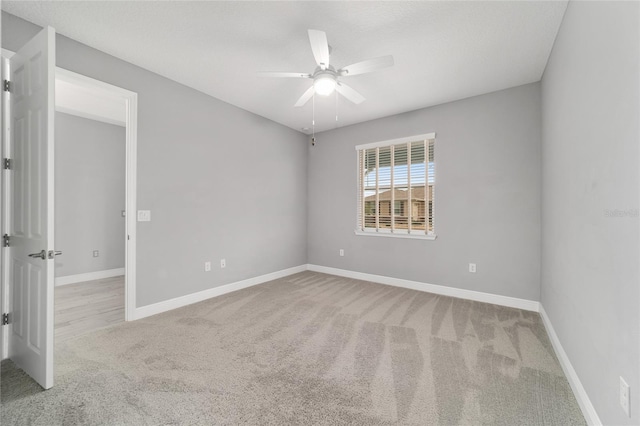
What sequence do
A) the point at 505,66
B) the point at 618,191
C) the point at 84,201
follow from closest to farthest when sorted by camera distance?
1. the point at 618,191
2. the point at 505,66
3. the point at 84,201

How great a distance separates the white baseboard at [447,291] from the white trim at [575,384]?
29.4 inches

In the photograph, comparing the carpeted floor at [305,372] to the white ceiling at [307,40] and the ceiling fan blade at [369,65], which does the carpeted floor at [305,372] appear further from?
the white ceiling at [307,40]

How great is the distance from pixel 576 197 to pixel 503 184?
169cm

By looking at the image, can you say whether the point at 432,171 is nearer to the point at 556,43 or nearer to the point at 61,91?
the point at 556,43

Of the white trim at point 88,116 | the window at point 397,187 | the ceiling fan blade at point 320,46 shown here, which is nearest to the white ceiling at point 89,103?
the white trim at point 88,116

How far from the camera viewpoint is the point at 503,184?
3430 mm

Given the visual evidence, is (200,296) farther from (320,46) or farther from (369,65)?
(369,65)

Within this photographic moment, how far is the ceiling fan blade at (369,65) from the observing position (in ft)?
6.89

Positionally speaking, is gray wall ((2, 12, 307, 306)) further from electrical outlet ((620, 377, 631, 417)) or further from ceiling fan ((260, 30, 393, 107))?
electrical outlet ((620, 377, 631, 417))

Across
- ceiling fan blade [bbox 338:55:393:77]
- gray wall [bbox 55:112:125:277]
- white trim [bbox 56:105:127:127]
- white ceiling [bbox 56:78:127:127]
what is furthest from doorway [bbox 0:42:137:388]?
ceiling fan blade [bbox 338:55:393:77]

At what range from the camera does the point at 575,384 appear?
1777 millimetres

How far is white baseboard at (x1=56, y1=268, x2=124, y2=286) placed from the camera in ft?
14.3

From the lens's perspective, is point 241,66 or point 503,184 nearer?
point 241,66

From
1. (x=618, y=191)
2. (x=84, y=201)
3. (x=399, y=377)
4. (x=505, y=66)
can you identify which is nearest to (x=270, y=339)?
(x=399, y=377)
